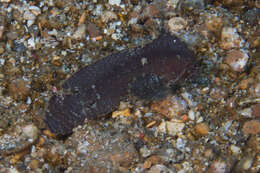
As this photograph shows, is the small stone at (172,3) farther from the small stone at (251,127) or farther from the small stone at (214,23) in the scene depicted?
the small stone at (251,127)

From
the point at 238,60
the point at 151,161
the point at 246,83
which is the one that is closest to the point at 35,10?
the point at 151,161

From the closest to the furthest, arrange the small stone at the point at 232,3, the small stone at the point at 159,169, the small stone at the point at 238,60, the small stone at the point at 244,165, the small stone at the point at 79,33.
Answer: the small stone at the point at 159,169 < the small stone at the point at 244,165 < the small stone at the point at 238,60 < the small stone at the point at 79,33 < the small stone at the point at 232,3

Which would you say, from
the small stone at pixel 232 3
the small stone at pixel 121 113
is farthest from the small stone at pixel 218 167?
the small stone at pixel 232 3

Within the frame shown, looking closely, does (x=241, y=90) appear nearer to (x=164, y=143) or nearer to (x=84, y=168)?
(x=164, y=143)

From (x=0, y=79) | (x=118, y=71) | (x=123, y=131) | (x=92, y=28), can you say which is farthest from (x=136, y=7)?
(x=0, y=79)

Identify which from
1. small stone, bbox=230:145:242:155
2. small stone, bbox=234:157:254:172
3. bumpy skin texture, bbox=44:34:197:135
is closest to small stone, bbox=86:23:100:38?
bumpy skin texture, bbox=44:34:197:135

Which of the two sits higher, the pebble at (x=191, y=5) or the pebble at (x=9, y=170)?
the pebble at (x=191, y=5)
